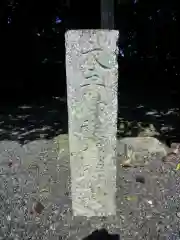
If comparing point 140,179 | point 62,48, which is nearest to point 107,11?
point 140,179

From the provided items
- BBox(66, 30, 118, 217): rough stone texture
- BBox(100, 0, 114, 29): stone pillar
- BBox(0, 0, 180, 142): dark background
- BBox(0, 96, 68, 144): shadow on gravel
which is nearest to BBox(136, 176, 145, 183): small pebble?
BBox(66, 30, 118, 217): rough stone texture

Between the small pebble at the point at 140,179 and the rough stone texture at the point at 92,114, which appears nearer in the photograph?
the rough stone texture at the point at 92,114

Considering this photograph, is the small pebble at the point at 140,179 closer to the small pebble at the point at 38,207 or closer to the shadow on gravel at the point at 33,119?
the small pebble at the point at 38,207

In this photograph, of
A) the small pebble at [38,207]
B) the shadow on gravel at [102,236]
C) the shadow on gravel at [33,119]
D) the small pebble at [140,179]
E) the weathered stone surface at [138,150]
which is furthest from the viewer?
the shadow on gravel at [33,119]

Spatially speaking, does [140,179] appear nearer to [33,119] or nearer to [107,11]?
[107,11]

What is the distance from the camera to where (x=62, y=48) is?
8.25 metres

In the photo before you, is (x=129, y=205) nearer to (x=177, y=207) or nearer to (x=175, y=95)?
(x=177, y=207)

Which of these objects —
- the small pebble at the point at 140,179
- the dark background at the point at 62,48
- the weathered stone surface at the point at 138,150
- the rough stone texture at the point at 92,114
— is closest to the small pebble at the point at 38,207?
the rough stone texture at the point at 92,114

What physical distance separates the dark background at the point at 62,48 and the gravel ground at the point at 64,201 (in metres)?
2.73

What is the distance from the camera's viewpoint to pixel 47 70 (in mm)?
8344

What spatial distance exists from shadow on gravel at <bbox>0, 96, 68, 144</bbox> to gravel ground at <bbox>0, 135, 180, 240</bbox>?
72 cm

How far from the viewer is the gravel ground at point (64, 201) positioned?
326 cm

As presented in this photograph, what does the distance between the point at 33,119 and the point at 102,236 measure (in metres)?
3.36

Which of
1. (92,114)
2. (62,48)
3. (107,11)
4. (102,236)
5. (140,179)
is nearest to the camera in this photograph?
(92,114)
